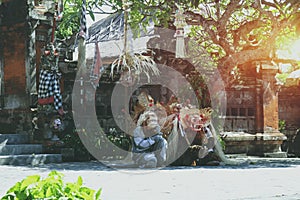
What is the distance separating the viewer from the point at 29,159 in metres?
11.5

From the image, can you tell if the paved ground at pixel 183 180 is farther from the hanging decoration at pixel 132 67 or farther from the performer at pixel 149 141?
the hanging decoration at pixel 132 67

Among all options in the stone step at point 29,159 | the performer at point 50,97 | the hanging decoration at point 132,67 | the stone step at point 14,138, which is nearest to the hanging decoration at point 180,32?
the hanging decoration at point 132,67

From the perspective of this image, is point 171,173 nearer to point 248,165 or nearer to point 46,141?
point 248,165

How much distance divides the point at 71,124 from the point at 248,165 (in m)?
4.28

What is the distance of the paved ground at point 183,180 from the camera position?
285 inches

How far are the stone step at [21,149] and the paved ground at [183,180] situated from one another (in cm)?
121

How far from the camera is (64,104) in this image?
1316 cm

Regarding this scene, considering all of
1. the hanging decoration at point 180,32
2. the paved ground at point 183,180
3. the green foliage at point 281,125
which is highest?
the hanging decoration at point 180,32

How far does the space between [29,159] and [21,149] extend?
2.85 ft

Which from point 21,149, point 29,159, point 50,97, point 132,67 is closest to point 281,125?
point 132,67

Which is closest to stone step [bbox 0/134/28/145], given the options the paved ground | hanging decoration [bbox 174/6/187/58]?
the paved ground

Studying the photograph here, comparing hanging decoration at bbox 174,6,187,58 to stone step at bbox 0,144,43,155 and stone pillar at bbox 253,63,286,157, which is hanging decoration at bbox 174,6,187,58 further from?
stone step at bbox 0,144,43,155

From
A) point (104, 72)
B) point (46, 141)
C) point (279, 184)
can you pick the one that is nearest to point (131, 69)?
point (104, 72)

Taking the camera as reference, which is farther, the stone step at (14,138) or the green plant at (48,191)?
the stone step at (14,138)
